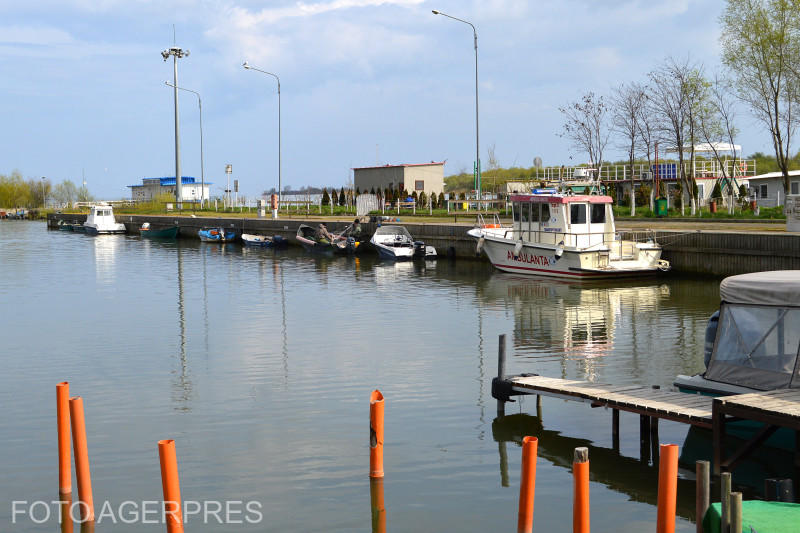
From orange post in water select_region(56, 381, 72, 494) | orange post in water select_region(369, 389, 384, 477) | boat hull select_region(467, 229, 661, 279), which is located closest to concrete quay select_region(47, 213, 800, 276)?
boat hull select_region(467, 229, 661, 279)

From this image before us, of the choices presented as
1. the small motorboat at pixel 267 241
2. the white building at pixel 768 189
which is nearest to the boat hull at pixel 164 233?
the small motorboat at pixel 267 241

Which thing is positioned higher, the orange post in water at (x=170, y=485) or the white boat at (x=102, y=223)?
the white boat at (x=102, y=223)

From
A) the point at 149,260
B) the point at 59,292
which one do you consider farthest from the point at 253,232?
the point at 59,292

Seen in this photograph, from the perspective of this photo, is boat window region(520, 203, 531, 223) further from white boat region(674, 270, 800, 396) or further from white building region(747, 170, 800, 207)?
white building region(747, 170, 800, 207)

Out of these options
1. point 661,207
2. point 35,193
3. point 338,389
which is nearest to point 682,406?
point 338,389

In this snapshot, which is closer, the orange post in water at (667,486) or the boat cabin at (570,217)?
the orange post in water at (667,486)

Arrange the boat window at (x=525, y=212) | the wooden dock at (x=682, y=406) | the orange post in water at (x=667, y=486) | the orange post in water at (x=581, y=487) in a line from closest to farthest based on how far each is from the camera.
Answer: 1. the orange post in water at (x=581, y=487)
2. the orange post in water at (x=667, y=486)
3. the wooden dock at (x=682, y=406)
4. the boat window at (x=525, y=212)

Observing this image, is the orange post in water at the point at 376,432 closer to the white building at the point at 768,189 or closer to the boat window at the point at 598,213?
the boat window at the point at 598,213

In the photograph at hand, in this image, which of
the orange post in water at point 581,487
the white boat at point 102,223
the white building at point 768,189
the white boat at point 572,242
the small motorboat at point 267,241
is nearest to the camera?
the orange post in water at point 581,487

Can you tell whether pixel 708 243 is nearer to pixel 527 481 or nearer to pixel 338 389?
pixel 338 389

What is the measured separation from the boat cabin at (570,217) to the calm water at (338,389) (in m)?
2.21

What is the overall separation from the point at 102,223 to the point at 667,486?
8084 cm

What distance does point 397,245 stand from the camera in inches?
1870

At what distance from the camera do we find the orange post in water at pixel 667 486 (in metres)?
7.88
